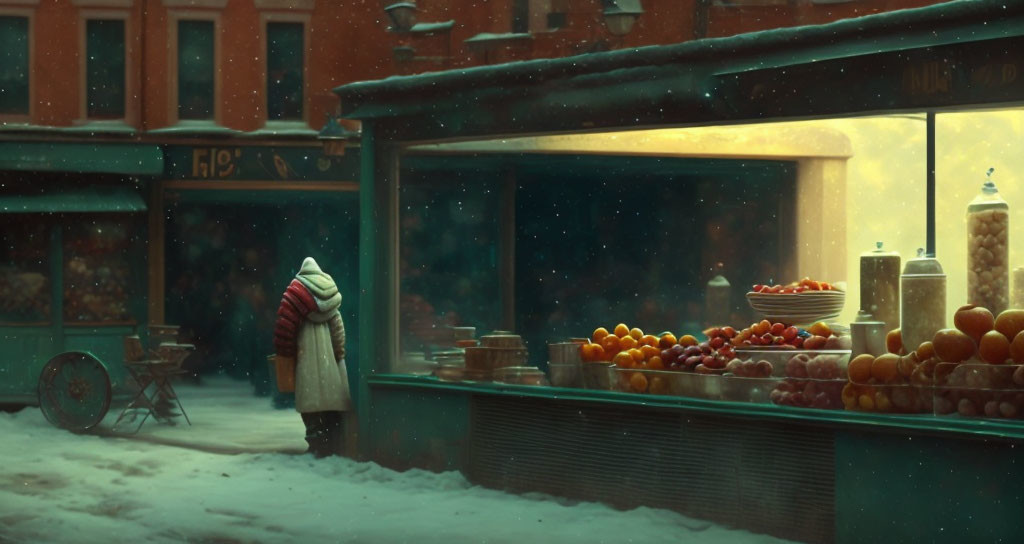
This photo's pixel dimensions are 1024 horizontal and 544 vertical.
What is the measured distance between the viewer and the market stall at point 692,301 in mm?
8898

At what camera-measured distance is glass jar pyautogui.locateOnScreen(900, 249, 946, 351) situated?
9.35 metres

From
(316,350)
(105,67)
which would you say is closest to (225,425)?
(316,350)

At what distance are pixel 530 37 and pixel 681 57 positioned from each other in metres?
4.28

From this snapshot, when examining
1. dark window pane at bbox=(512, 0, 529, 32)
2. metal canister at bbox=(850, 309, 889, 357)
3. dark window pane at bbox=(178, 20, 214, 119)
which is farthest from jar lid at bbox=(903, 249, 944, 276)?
dark window pane at bbox=(178, 20, 214, 119)

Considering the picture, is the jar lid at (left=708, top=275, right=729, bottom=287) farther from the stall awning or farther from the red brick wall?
the stall awning

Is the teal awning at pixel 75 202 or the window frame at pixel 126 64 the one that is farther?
the window frame at pixel 126 64

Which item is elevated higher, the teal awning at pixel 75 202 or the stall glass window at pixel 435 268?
the teal awning at pixel 75 202

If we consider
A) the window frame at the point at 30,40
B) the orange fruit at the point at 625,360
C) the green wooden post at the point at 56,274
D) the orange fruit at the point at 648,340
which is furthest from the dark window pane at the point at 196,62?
the orange fruit at the point at 625,360

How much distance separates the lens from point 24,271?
64.2 ft

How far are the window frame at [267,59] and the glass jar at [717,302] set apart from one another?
10002 millimetres

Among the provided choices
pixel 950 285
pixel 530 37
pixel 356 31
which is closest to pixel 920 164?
pixel 950 285

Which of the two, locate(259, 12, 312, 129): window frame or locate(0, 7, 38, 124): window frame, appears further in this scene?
locate(259, 12, 312, 129): window frame

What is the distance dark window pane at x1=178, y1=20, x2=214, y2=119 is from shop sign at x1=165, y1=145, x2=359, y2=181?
2.90 ft

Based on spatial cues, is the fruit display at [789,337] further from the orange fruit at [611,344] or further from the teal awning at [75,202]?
the teal awning at [75,202]
